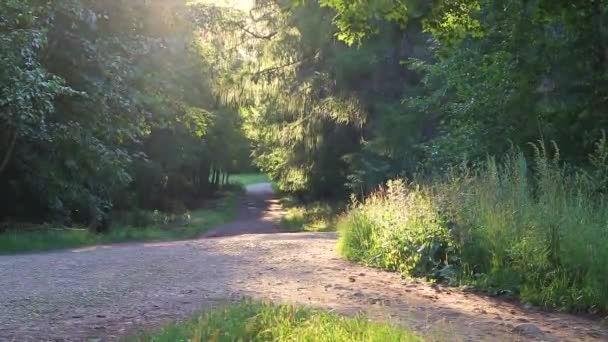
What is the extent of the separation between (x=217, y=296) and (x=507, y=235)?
3.28 metres

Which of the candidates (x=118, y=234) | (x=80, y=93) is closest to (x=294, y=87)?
(x=118, y=234)

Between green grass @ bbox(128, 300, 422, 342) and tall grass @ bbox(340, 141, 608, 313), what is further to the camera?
tall grass @ bbox(340, 141, 608, 313)

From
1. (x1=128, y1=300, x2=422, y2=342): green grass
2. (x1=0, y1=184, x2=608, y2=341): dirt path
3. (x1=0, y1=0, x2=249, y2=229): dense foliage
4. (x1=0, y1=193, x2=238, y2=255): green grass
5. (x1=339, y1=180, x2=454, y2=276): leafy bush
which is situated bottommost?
(x1=0, y1=193, x2=238, y2=255): green grass

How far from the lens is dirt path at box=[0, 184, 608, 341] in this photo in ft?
18.0

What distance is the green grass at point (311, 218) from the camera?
2461 centimetres

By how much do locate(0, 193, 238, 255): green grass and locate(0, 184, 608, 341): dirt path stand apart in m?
4.63

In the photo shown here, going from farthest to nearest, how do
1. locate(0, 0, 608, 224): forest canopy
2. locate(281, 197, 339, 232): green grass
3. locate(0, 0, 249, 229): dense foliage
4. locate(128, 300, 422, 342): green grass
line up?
1. locate(281, 197, 339, 232): green grass
2. locate(0, 0, 249, 229): dense foliage
3. locate(0, 0, 608, 224): forest canopy
4. locate(128, 300, 422, 342): green grass

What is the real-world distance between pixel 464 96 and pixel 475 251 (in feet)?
19.6

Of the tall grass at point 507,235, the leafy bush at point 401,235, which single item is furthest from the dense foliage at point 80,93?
the tall grass at point 507,235

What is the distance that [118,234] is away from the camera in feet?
65.3

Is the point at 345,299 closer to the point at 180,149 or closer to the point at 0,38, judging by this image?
the point at 0,38

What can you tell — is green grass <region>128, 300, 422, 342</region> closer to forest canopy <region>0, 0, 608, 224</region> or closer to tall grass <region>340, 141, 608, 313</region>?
tall grass <region>340, 141, 608, 313</region>

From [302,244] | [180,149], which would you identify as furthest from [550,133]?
[180,149]

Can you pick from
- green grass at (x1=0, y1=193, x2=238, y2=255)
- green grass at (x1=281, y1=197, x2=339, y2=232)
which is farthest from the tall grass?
green grass at (x1=281, y1=197, x2=339, y2=232)
